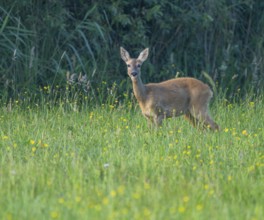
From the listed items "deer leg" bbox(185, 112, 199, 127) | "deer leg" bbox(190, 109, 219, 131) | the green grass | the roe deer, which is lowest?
"deer leg" bbox(185, 112, 199, 127)

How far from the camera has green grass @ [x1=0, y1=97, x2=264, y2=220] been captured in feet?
18.8

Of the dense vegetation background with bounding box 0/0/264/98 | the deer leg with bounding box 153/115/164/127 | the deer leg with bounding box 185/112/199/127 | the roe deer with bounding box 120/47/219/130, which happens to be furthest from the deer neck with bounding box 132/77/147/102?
the dense vegetation background with bounding box 0/0/264/98

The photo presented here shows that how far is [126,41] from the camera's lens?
1324cm

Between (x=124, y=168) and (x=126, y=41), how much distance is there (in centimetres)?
655

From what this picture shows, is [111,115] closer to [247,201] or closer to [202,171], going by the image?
[202,171]

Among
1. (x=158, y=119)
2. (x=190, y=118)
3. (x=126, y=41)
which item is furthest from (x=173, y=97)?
(x=126, y=41)

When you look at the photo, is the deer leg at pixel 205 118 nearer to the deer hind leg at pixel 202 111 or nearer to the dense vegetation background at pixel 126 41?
the deer hind leg at pixel 202 111

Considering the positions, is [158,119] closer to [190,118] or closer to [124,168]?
[190,118]

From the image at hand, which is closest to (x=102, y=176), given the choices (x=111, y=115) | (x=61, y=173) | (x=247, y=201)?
(x=61, y=173)

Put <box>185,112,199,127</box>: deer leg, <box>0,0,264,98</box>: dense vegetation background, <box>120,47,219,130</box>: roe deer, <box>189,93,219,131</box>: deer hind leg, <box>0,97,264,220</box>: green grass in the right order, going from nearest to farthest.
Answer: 1. <box>0,97,264,220</box>: green grass
2. <box>189,93,219,131</box>: deer hind leg
3. <box>120,47,219,130</box>: roe deer
4. <box>185,112,199,127</box>: deer leg
5. <box>0,0,264,98</box>: dense vegetation background

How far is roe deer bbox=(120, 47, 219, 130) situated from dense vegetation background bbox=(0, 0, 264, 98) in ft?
3.60

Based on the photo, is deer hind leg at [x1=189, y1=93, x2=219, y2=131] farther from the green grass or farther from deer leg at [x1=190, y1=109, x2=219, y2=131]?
the green grass

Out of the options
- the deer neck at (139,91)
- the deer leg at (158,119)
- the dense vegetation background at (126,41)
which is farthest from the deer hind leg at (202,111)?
the dense vegetation background at (126,41)

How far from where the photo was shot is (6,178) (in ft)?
21.5
